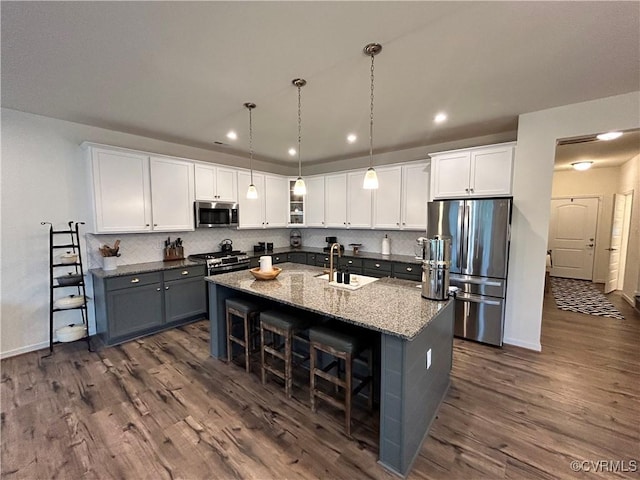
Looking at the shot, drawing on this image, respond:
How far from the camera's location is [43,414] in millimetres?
2232

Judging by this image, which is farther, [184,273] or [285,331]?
[184,273]

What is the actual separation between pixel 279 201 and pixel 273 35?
12.6ft

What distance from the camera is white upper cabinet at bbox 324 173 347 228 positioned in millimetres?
5234

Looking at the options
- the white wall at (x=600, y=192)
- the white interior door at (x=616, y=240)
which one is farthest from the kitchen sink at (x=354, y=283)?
the white wall at (x=600, y=192)

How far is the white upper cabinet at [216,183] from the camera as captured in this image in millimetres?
4367

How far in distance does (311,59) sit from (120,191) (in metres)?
3.04

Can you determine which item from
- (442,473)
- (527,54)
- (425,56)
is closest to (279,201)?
(425,56)

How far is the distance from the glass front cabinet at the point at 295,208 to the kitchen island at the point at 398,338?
10.0 ft

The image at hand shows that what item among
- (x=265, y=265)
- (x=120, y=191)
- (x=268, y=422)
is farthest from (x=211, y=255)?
(x=268, y=422)

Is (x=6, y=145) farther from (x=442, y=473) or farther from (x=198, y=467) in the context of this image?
(x=442, y=473)

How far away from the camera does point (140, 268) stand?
12.1ft

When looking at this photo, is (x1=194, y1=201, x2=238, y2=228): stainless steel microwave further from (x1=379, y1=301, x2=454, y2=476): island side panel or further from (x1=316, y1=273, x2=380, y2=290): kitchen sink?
(x1=379, y1=301, x2=454, y2=476): island side panel

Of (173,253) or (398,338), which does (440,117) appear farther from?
(173,253)

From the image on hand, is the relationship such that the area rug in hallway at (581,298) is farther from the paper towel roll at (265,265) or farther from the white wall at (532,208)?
the paper towel roll at (265,265)
